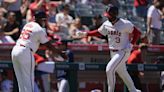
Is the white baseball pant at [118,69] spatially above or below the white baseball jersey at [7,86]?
above

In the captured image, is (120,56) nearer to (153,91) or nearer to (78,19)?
(153,91)

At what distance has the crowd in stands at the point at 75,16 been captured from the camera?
45.1 ft

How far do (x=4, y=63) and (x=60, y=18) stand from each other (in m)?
3.72

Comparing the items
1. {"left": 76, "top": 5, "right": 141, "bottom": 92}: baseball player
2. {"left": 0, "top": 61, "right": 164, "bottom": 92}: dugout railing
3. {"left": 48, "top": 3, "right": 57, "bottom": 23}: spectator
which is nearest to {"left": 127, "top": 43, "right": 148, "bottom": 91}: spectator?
{"left": 0, "top": 61, "right": 164, "bottom": 92}: dugout railing

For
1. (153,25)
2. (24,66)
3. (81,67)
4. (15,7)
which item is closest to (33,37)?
(24,66)

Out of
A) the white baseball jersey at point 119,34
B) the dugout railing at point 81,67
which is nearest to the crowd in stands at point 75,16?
Answer: the dugout railing at point 81,67

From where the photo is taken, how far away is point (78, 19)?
48.4 ft

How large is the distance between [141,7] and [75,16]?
1856 millimetres

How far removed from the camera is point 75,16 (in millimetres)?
15852

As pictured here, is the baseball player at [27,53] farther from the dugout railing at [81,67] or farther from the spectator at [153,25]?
the spectator at [153,25]

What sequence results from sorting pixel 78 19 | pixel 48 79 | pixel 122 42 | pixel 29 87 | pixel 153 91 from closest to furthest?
pixel 29 87
pixel 122 42
pixel 48 79
pixel 153 91
pixel 78 19

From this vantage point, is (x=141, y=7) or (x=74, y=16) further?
(x=141, y=7)

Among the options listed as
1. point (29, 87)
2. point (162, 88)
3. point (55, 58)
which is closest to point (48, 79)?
point (55, 58)

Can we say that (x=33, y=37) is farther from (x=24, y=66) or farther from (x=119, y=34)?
(x=119, y=34)
